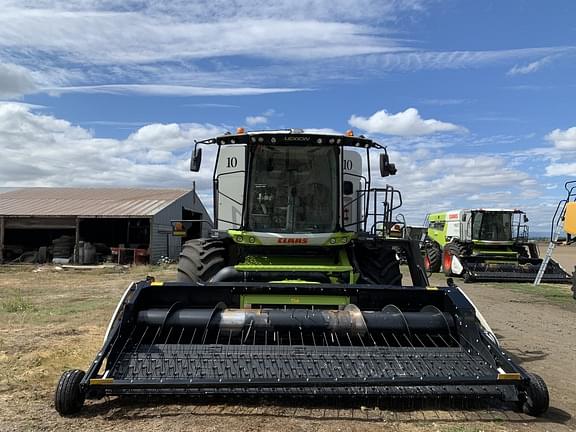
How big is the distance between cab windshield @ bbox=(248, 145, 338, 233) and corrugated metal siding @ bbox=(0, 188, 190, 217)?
69.1ft

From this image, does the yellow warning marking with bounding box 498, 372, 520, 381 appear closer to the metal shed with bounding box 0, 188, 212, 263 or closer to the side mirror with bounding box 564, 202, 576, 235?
the side mirror with bounding box 564, 202, 576, 235

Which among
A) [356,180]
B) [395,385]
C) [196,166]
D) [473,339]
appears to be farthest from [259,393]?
[356,180]

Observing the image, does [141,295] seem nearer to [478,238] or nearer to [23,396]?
[23,396]

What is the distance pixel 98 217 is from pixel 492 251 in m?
17.5

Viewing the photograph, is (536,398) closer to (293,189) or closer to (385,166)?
(385,166)

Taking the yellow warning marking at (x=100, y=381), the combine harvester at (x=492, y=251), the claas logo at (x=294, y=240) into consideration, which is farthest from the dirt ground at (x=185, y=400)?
the combine harvester at (x=492, y=251)

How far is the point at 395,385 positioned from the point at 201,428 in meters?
1.52

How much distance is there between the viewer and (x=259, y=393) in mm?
4621

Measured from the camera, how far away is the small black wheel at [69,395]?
4.48m

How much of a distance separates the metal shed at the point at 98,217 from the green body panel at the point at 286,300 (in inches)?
809

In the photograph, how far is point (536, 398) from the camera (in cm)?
466

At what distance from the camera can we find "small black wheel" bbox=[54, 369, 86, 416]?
176 inches

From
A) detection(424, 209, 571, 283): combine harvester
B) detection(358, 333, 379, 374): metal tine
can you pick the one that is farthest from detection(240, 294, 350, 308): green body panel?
detection(424, 209, 571, 283): combine harvester

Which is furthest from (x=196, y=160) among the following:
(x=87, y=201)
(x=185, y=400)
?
(x=87, y=201)
